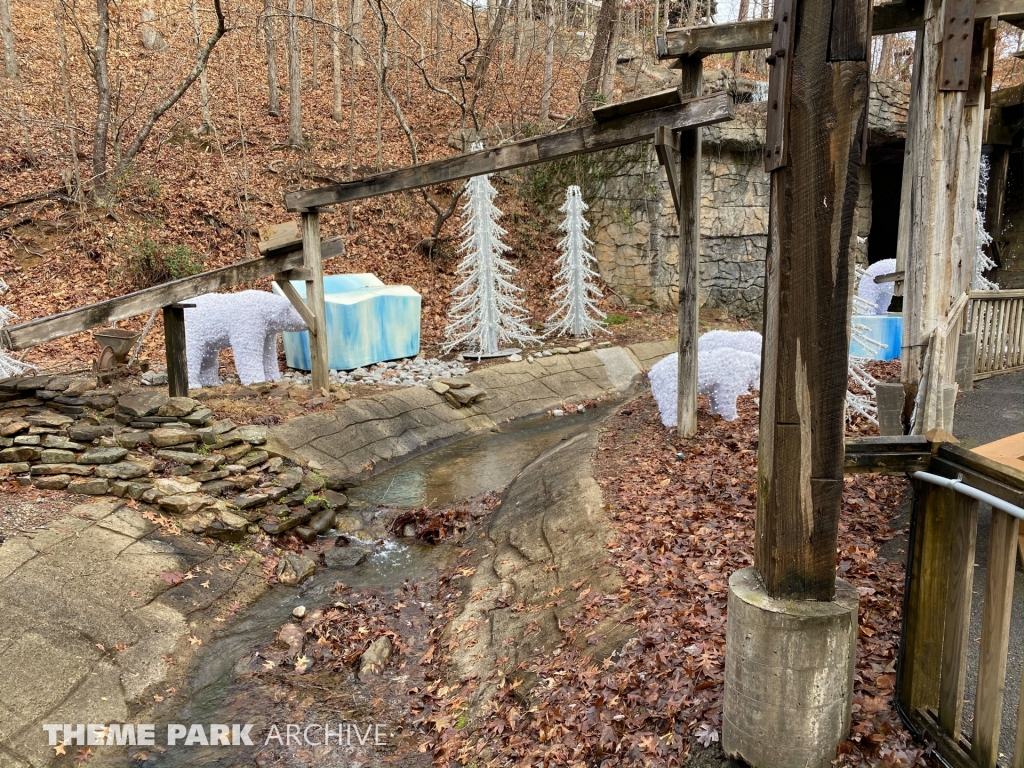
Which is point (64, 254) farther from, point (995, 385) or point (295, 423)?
point (995, 385)

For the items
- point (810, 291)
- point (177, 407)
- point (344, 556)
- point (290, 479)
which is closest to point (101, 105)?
point (177, 407)

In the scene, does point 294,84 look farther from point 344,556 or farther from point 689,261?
point 344,556

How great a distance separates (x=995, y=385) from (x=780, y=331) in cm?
768

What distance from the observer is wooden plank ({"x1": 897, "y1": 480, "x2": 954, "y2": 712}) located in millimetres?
2697

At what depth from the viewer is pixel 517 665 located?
4.57 meters

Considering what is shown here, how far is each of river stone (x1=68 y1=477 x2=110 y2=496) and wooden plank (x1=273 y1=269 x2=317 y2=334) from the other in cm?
407

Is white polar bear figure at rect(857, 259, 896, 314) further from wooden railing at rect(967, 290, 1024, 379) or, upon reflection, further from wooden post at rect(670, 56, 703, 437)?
wooden post at rect(670, 56, 703, 437)

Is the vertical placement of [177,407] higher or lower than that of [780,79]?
lower

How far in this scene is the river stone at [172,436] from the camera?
745cm

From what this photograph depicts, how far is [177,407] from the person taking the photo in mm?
7871

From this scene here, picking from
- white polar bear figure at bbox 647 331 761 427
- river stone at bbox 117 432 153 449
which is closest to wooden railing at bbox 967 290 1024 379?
white polar bear figure at bbox 647 331 761 427

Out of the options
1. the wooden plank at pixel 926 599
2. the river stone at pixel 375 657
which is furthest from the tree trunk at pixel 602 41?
the wooden plank at pixel 926 599

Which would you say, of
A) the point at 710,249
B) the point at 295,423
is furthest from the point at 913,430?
the point at 710,249

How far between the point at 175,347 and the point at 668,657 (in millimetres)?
6946
